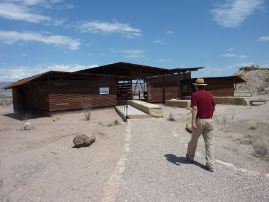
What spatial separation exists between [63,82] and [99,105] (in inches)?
143

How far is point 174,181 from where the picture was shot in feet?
11.2

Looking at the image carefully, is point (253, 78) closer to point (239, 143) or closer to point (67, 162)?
point (239, 143)

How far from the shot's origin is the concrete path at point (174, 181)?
293 cm

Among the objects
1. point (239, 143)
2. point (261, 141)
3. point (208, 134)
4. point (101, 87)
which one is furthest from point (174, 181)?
point (101, 87)

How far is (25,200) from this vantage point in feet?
10.1

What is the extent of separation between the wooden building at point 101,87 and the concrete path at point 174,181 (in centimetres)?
1042

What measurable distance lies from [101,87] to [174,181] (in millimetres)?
13897

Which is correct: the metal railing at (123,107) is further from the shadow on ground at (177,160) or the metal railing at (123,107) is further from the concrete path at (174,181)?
the concrete path at (174,181)

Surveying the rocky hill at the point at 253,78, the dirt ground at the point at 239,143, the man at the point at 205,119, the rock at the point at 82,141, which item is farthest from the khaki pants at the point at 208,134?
the rocky hill at the point at 253,78

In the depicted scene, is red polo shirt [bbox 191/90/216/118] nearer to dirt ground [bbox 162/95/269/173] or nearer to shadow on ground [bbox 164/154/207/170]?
shadow on ground [bbox 164/154/207/170]

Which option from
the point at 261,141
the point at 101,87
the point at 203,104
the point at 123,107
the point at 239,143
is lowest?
the point at 239,143

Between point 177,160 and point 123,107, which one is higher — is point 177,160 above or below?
below

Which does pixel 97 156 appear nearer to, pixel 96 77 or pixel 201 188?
pixel 201 188

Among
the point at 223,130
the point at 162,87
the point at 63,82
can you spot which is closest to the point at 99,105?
the point at 63,82
